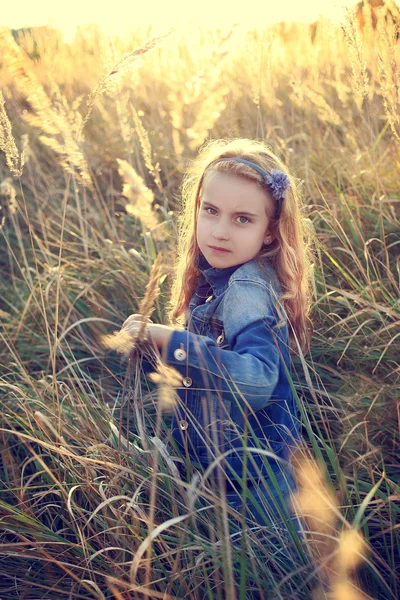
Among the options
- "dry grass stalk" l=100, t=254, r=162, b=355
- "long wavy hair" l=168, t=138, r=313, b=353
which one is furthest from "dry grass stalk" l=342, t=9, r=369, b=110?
"dry grass stalk" l=100, t=254, r=162, b=355

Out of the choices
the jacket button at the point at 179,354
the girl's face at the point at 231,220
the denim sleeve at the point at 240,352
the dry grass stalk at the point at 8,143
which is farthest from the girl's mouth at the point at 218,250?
the dry grass stalk at the point at 8,143

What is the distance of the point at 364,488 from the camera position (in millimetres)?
1710

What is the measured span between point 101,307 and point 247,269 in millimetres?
931

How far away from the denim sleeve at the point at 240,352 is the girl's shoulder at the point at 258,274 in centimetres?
2

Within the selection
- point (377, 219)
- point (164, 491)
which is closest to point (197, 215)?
point (164, 491)

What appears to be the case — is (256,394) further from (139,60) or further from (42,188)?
(42,188)

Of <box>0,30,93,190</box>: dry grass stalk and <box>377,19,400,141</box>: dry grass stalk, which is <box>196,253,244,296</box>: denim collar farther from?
<box>377,19,400,141</box>: dry grass stalk

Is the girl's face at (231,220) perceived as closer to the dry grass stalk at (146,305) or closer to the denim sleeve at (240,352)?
the denim sleeve at (240,352)

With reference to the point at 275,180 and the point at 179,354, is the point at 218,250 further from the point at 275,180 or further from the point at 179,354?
the point at 179,354

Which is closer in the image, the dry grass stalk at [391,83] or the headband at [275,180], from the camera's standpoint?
the headband at [275,180]

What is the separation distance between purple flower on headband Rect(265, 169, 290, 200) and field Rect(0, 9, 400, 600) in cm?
23

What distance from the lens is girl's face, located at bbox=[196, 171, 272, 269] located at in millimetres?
1709

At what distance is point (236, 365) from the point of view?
57.1 inches

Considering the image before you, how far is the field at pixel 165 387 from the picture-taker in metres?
1.29
